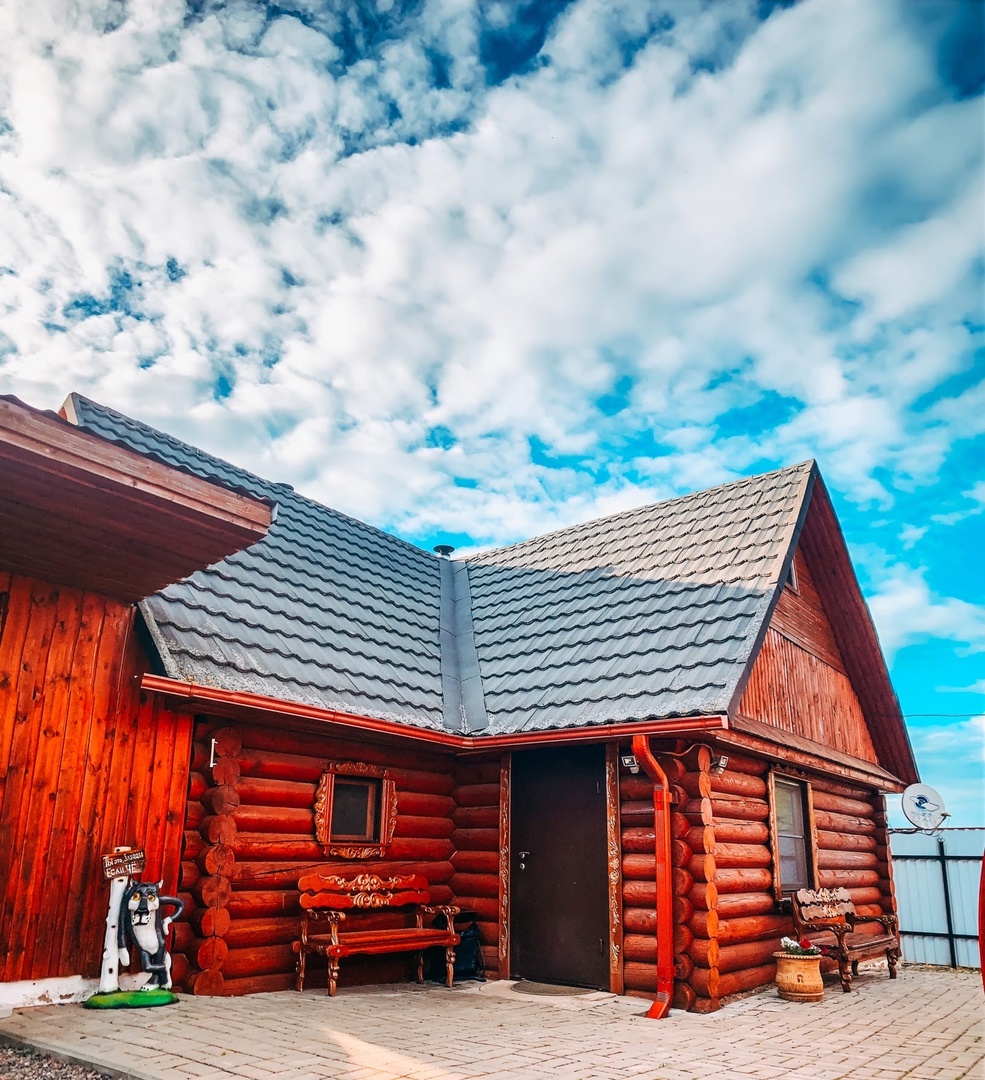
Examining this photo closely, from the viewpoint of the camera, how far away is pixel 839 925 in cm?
875

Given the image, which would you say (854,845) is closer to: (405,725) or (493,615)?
(493,615)

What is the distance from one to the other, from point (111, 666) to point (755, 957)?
6.41 metres

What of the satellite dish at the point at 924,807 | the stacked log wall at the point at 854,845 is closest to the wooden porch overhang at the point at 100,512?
the stacked log wall at the point at 854,845

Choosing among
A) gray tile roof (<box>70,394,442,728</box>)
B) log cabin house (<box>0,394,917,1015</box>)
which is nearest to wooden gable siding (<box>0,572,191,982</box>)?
log cabin house (<box>0,394,917,1015</box>)

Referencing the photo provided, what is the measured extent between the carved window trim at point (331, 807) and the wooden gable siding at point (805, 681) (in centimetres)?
359

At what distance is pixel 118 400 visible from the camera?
380 inches

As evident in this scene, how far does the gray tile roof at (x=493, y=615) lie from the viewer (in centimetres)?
809

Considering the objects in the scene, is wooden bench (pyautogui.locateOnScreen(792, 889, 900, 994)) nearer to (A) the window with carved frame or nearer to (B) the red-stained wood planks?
(A) the window with carved frame

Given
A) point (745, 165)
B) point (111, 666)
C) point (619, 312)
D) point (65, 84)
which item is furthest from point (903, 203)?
point (111, 666)

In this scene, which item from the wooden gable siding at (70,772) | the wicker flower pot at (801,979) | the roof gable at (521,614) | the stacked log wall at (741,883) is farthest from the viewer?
the roof gable at (521,614)

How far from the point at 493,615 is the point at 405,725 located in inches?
141

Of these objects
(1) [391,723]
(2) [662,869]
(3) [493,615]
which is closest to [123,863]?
(1) [391,723]

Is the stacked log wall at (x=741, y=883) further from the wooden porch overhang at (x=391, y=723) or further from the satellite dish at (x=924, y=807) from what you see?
the satellite dish at (x=924, y=807)

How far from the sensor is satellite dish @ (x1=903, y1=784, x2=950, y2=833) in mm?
12930
